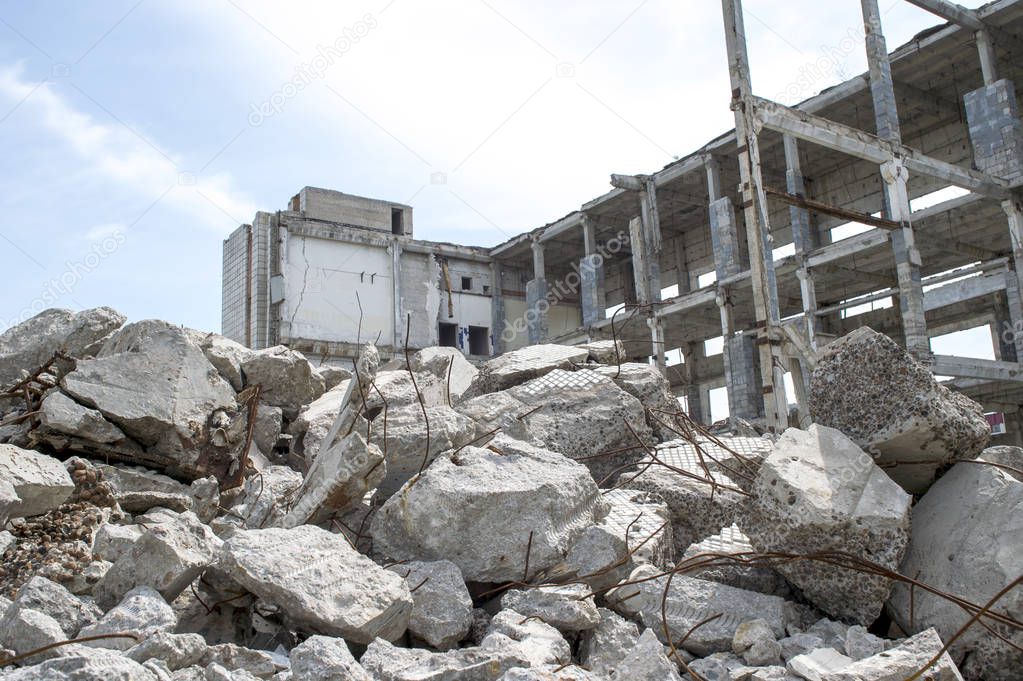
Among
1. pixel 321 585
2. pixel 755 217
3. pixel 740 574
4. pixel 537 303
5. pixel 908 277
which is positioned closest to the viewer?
pixel 321 585

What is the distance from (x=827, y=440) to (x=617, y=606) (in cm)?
115

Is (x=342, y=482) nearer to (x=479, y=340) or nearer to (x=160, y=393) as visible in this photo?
(x=160, y=393)

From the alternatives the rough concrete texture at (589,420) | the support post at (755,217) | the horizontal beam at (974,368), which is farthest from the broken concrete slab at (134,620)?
the horizontal beam at (974,368)

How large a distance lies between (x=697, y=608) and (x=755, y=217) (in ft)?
16.5

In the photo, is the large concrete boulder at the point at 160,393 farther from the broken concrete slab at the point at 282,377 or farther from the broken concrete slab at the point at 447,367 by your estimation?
the broken concrete slab at the point at 447,367

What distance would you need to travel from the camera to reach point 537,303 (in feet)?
70.3

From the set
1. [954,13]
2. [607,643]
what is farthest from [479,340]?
[607,643]

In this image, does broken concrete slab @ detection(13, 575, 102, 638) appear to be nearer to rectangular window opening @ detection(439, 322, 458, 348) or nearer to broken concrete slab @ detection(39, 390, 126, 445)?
broken concrete slab @ detection(39, 390, 126, 445)

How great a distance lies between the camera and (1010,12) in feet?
43.8

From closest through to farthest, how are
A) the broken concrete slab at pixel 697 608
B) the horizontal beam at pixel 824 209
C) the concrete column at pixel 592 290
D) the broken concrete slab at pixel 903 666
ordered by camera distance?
the broken concrete slab at pixel 903 666 → the broken concrete slab at pixel 697 608 → the horizontal beam at pixel 824 209 → the concrete column at pixel 592 290

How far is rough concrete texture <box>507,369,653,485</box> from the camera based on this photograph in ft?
16.3

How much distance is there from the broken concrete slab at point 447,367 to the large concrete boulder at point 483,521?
278 cm

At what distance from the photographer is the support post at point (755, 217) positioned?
7.18 metres

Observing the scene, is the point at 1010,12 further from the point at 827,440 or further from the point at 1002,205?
the point at 827,440
